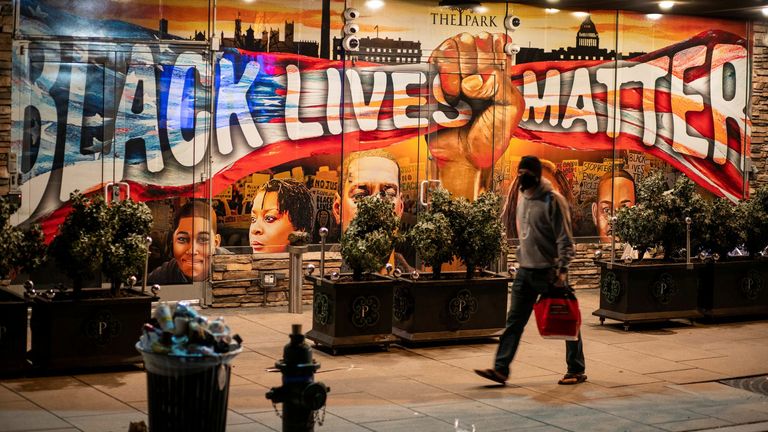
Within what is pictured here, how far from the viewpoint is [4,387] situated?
9.22 m

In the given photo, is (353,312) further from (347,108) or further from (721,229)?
(721,229)

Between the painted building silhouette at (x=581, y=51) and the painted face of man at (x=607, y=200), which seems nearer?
the painted building silhouette at (x=581, y=51)

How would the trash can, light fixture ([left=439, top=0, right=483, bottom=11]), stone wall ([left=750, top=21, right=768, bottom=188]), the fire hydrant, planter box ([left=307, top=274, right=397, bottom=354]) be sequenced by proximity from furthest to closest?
stone wall ([left=750, top=21, right=768, bottom=188]), light fixture ([left=439, top=0, right=483, bottom=11]), planter box ([left=307, top=274, right=397, bottom=354]), the fire hydrant, the trash can

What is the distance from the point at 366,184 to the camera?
14508 mm

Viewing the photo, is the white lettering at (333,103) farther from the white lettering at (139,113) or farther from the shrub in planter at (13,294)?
the shrub in planter at (13,294)

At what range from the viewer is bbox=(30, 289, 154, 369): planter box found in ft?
31.8

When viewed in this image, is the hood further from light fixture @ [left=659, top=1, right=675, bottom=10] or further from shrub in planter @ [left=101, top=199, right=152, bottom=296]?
light fixture @ [left=659, top=1, right=675, bottom=10]

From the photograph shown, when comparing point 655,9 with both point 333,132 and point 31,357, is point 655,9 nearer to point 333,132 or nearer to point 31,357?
point 333,132

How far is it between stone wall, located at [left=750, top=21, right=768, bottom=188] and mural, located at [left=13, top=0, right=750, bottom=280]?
186mm

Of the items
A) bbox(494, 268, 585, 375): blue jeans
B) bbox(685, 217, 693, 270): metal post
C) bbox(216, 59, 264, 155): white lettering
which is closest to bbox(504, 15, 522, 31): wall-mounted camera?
bbox(216, 59, 264, 155): white lettering

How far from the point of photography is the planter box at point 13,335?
9.45 meters

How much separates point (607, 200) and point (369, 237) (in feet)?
Result: 20.4

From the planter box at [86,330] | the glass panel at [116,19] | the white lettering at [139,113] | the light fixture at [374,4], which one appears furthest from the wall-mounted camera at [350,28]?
the planter box at [86,330]

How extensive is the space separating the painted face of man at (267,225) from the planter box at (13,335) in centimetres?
455
